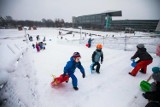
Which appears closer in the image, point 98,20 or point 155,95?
point 155,95

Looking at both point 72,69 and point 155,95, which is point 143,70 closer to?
point 155,95

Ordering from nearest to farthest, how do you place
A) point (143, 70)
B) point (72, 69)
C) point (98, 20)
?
point (72, 69), point (143, 70), point (98, 20)

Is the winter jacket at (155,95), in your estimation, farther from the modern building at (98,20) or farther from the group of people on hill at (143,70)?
the modern building at (98,20)

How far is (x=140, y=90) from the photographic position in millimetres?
3938

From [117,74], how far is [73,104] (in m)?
2.78

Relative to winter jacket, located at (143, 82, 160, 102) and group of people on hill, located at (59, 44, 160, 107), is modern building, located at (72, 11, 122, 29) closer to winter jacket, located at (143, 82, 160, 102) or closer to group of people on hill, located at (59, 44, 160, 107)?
group of people on hill, located at (59, 44, 160, 107)

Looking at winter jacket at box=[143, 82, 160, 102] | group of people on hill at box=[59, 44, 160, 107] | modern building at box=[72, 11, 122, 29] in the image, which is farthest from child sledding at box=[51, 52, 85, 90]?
modern building at box=[72, 11, 122, 29]

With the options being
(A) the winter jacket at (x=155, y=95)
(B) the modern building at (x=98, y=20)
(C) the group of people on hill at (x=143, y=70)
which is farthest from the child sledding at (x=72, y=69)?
(B) the modern building at (x=98, y=20)

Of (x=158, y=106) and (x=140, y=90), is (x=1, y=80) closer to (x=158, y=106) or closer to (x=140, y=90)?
(x=158, y=106)

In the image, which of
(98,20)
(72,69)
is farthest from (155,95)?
(98,20)

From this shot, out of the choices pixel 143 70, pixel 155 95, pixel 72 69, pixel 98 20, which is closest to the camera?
pixel 155 95

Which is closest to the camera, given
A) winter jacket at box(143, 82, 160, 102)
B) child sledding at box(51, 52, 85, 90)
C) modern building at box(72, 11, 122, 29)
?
winter jacket at box(143, 82, 160, 102)

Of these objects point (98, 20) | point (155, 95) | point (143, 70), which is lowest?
point (143, 70)

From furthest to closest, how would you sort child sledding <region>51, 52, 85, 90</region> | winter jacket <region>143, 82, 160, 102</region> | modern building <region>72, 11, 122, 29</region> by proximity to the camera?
Result: 1. modern building <region>72, 11, 122, 29</region>
2. child sledding <region>51, 52, 85, 90</region>
3. winter jacket <region>143, 82, 160, 102</region>
